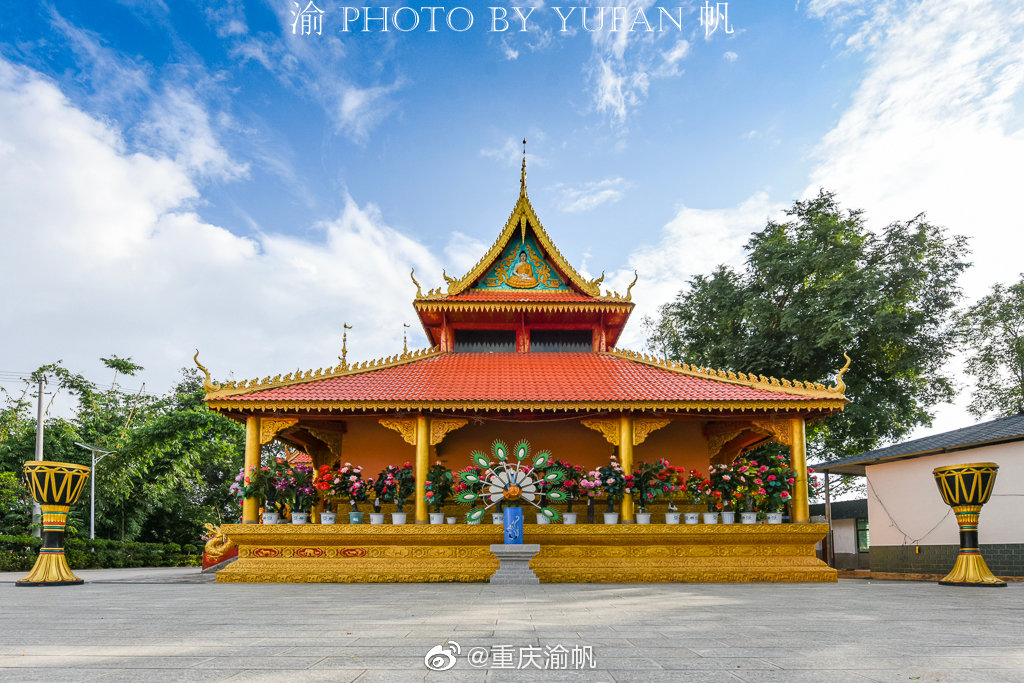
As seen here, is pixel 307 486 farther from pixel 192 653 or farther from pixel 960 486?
pixel 960 486

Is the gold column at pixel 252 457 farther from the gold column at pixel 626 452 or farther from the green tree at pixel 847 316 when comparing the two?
the green tree at pixel 847 316

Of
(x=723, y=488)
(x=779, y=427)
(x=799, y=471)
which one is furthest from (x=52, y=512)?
(x=799, y=471)

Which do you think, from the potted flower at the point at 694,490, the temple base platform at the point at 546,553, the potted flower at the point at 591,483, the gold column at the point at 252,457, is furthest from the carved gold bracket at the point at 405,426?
the potted flower at the point at 694,490

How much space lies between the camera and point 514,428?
16188 mm

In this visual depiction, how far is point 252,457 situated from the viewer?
45.8 ft

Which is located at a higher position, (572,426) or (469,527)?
(572,426)

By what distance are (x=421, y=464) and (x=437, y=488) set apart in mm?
572

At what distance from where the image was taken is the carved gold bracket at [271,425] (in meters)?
14.0

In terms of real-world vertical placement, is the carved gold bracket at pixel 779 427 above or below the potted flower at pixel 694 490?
above

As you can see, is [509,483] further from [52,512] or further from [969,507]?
[52,512]

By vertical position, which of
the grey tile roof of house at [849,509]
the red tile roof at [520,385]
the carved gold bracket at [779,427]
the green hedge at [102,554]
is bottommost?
the green hedge at [102,554]

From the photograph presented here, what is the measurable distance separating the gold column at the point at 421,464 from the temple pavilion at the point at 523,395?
0.09ft

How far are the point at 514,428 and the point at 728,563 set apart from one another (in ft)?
17.5

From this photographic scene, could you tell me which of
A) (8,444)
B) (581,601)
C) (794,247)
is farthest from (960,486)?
(8,444)
